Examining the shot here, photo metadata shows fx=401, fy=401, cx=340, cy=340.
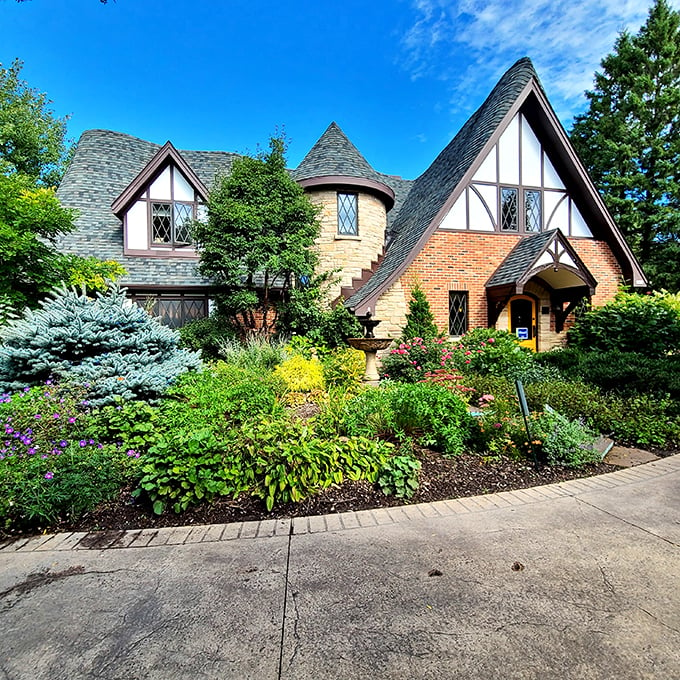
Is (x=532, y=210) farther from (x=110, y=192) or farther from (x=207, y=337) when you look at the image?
(x=110, y=192)

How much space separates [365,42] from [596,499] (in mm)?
11447

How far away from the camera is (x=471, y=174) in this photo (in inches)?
458

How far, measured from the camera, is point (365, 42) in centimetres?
1035

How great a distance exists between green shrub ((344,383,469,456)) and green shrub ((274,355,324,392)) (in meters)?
2.52

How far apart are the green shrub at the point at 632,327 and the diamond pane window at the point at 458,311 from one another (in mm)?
3327

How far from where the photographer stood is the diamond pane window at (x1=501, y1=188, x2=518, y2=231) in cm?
1220

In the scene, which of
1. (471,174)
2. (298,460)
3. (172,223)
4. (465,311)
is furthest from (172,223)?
(298,460)

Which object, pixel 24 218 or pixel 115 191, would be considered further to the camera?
pixel 115 191

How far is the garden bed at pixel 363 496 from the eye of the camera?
3353mm

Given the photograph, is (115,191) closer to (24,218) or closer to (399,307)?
(24,218)

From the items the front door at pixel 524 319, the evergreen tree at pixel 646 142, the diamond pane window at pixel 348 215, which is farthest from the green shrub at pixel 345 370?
the evergreen tree at pixel 646 142

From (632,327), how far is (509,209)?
4.78 metres

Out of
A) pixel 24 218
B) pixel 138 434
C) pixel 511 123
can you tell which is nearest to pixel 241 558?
pixel 138 434

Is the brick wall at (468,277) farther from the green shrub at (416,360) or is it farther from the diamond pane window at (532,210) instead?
the green shrub at (416,360)
